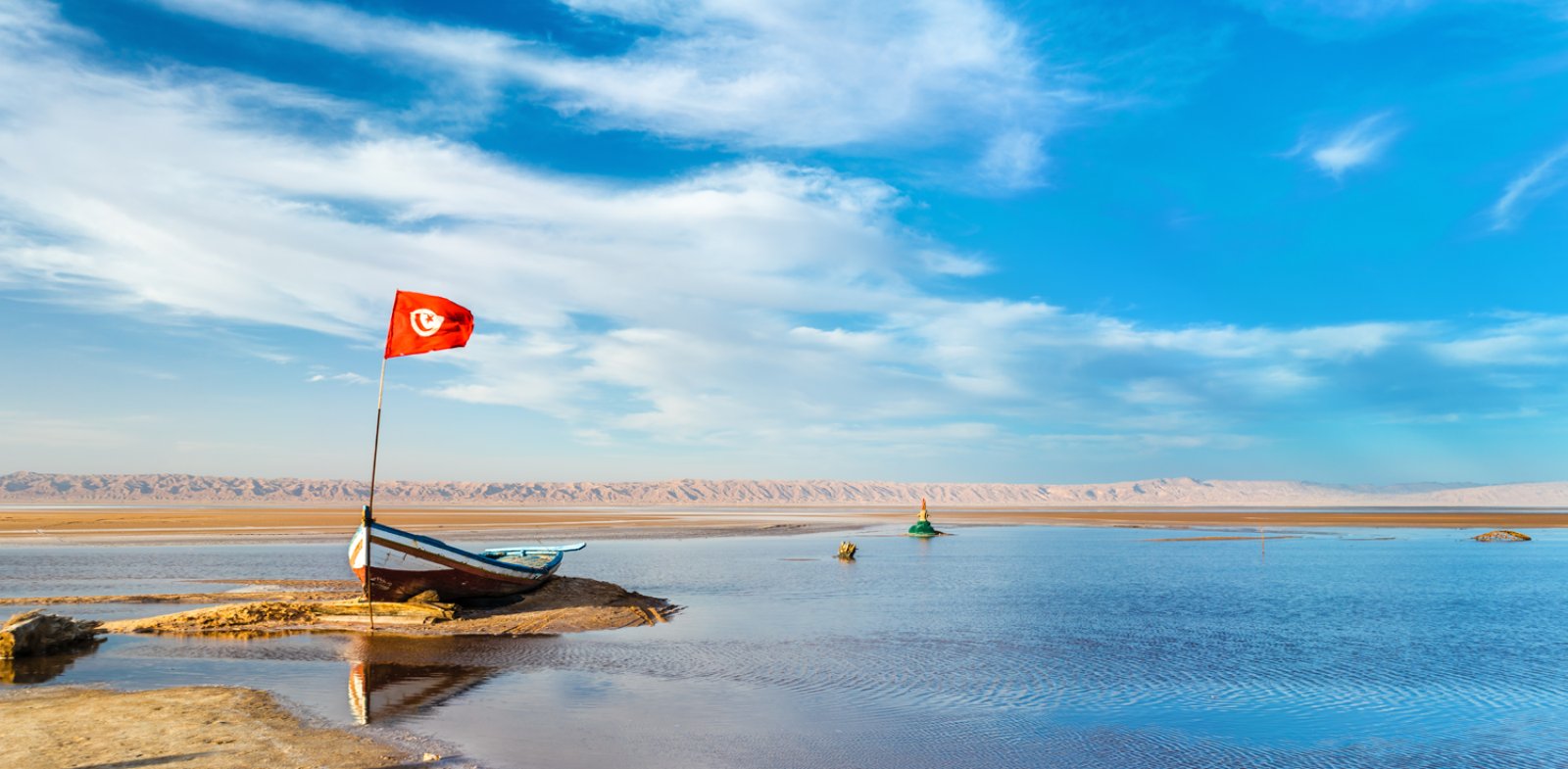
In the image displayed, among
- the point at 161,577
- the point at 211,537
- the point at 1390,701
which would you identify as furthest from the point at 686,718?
the point at 211,537

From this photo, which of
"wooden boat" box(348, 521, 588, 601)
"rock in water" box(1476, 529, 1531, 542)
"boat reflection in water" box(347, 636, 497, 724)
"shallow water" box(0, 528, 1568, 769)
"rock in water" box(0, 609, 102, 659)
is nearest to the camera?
"shallow water" box(0, 528, 1568, 769)

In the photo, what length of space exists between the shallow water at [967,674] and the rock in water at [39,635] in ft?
→ 2.15

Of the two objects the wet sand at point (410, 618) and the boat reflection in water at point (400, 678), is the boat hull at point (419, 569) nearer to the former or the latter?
the wet sand at point (410, 618)

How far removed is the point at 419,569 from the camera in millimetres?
25844

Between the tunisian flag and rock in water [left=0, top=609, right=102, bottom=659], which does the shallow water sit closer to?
rock in water [left=0, top=609, right=102, bottom=659]

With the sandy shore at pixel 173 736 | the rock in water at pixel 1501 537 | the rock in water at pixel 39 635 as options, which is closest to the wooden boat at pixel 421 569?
the rock in water at pixel 39 635

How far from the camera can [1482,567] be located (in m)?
46.0

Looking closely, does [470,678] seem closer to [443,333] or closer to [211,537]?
[443,333]

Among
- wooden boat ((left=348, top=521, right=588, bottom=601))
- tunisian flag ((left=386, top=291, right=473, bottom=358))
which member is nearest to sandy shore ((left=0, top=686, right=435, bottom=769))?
wooden boat ((left=348, top=521, right=588, bottom=601))

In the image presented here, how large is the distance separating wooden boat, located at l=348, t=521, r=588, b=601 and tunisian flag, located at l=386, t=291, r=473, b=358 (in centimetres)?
478

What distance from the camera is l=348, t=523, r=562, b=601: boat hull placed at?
25.2 metres

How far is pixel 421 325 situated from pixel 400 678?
8930mm

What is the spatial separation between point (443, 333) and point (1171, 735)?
1828 cm

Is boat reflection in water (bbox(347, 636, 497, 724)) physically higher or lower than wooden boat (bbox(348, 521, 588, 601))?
lower
